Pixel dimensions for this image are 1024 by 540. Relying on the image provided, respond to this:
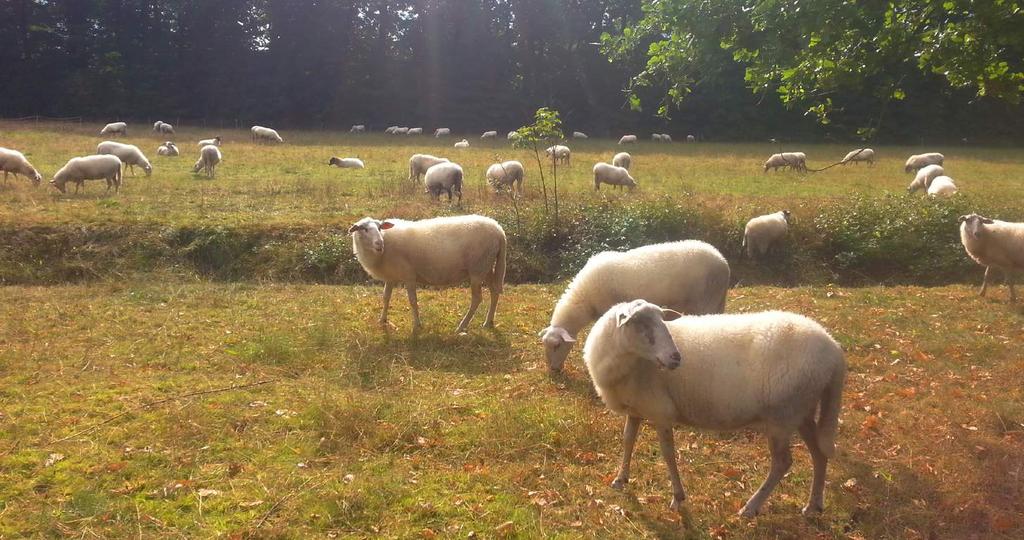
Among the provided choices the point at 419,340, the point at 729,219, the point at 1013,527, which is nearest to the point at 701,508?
the point at 1013,527

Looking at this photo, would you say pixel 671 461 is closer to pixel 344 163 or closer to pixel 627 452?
pixel 627 452

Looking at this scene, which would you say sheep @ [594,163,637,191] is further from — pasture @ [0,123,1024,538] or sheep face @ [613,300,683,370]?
sheep face @ [613,300,683,370]

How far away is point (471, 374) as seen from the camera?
8.80m

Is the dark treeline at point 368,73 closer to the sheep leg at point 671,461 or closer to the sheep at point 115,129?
the sheep at point 115,129

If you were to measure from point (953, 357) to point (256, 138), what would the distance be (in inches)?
1556

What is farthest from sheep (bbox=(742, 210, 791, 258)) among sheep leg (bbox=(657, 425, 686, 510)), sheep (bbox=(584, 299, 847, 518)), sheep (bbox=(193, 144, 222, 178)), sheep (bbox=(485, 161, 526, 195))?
sheep (bbox=(193, 144, 222, 178))

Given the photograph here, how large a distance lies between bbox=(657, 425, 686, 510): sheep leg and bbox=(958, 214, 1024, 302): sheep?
1019cm

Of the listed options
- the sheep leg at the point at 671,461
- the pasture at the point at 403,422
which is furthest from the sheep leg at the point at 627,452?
the sheep leg at the point at 671,461

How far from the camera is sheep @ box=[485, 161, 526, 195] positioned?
70.3 feet

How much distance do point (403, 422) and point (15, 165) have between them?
18689mm

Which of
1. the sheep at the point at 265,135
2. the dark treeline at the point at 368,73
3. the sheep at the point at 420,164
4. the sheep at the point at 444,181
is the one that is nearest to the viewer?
the sheep at the point at 444,181

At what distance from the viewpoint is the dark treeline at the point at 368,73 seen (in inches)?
2176

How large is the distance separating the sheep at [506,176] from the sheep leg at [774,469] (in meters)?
16.1

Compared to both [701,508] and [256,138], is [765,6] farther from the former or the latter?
[256,138]
